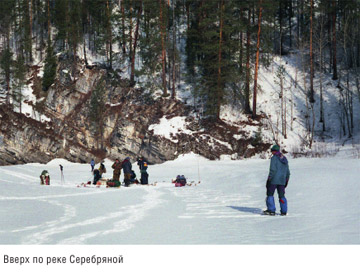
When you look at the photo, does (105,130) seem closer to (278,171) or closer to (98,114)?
(98,114)

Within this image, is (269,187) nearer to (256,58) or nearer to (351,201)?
(351,201)

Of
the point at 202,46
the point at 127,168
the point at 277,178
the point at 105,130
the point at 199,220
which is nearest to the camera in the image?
the point at 199,220

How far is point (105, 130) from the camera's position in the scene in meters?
37.6

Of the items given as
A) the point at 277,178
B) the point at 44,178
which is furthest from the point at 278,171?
the point at 44,178

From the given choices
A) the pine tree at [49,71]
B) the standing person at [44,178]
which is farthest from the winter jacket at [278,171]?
the pine tree at [49,71]

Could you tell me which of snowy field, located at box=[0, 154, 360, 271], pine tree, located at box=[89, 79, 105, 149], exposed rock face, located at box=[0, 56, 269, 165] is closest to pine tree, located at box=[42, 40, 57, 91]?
exposed rock face, located at box=[0, 56, 269, 165]

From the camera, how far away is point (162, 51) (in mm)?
36125

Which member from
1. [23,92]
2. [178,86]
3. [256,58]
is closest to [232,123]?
[256,58]

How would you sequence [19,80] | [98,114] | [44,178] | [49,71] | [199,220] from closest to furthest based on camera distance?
1. [199,220]
2. [44,178]
3. [98,114]
4. [19,80]
5. [49,71]

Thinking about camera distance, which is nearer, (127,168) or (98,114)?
(127,168)

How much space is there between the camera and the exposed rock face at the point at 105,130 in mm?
32094

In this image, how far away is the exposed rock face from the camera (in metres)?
32.1

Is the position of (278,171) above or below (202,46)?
below
